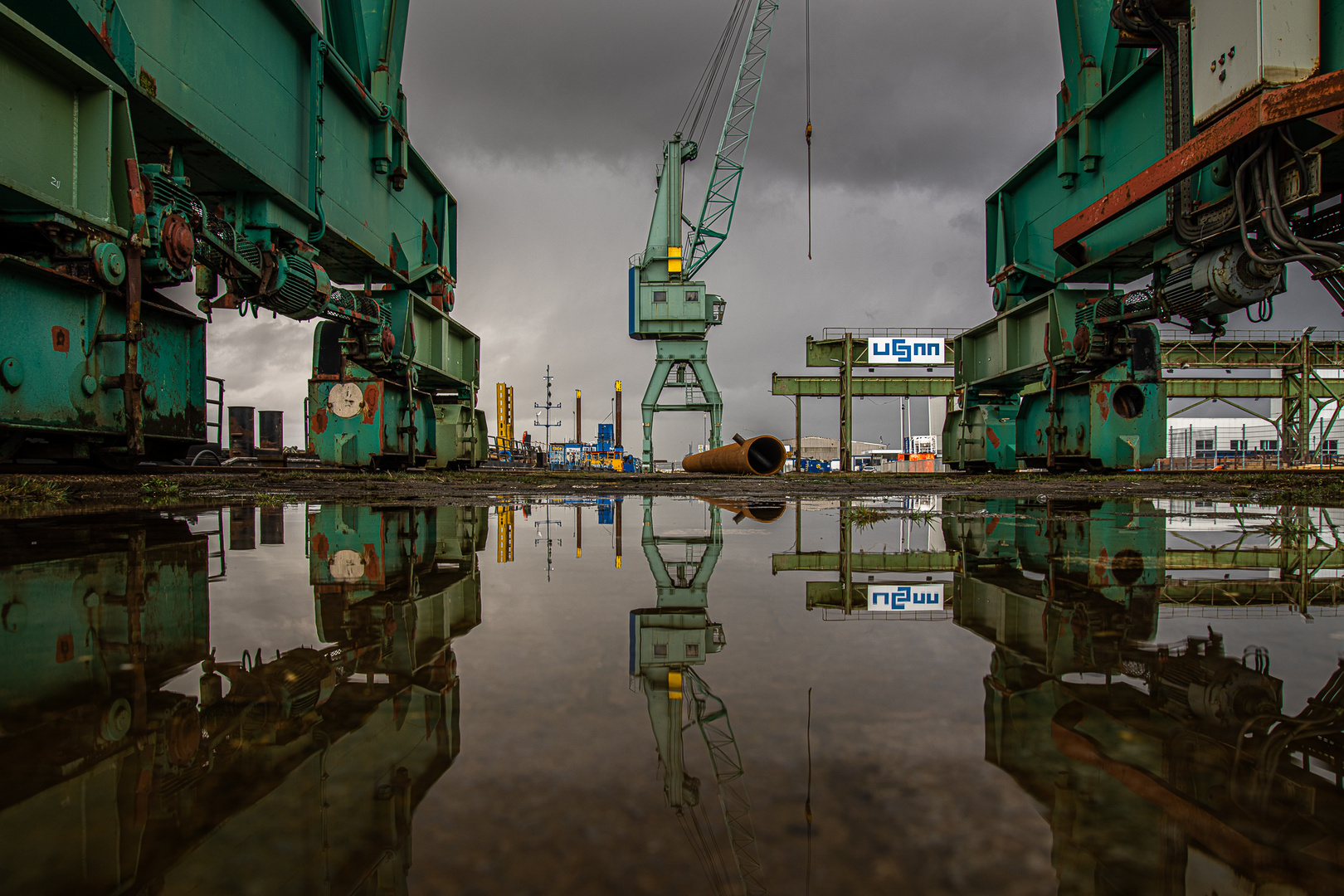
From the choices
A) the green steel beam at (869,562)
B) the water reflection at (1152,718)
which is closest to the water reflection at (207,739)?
the water reflection at (1152,718)

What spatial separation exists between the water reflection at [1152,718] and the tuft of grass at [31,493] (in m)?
4.80

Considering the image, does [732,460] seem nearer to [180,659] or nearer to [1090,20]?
[1090,20]

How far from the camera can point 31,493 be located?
4.26 meters

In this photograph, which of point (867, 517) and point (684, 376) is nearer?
point (867, 517)

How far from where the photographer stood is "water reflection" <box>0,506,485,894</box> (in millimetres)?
594

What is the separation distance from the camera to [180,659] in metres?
1.16

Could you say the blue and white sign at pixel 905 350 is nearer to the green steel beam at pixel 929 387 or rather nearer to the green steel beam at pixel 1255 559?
the green steel beam at pixel 929 387

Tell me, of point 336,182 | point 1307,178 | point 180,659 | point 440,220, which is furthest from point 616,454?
point 180,659

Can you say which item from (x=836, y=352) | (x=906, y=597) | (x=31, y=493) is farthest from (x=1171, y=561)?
(x=836, y=352)

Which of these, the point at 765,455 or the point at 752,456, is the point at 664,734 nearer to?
the point at 752,456

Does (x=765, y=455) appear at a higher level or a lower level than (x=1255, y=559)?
higher

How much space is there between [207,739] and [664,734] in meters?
0.60

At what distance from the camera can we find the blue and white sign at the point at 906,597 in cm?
174

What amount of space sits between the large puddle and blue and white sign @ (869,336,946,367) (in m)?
23.9
